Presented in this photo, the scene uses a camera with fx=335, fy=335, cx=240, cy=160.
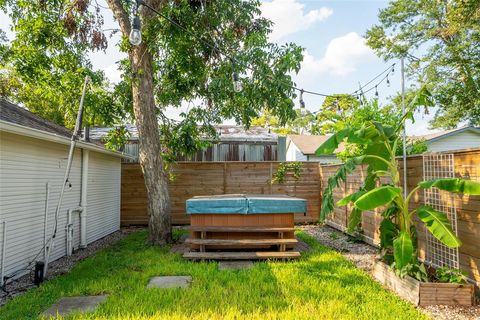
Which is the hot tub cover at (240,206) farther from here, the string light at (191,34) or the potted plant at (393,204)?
the string light at (191,34)

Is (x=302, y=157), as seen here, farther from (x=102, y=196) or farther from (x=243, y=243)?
(x=243, y=243)

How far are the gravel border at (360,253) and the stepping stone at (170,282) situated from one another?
9.26 ft

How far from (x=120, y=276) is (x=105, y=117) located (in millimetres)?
4510

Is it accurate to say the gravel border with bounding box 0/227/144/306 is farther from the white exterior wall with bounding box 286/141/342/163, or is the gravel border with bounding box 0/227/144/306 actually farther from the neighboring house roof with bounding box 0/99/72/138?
the white exterior wall with bounding box 286/141/342/163

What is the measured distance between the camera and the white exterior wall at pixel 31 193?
4.91 m

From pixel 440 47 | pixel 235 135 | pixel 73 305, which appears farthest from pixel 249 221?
pixel 440 47

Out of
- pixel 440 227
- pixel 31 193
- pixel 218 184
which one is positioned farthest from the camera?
pixel 218 184

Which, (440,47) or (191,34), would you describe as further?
(440,47)

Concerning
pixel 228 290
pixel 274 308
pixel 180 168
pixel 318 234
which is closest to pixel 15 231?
pixel 228 290

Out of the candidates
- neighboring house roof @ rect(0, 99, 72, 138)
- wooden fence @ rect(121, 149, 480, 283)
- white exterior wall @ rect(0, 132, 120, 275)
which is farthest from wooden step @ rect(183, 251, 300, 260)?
A: wooden fence @ rect(121, 149, 480, 283)

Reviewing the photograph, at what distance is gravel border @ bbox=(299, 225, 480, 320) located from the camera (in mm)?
3580

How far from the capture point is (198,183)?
34.0 feet

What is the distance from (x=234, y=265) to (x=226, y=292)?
1.54 metres

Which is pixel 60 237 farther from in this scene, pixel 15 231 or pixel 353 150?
pixel 353 150
